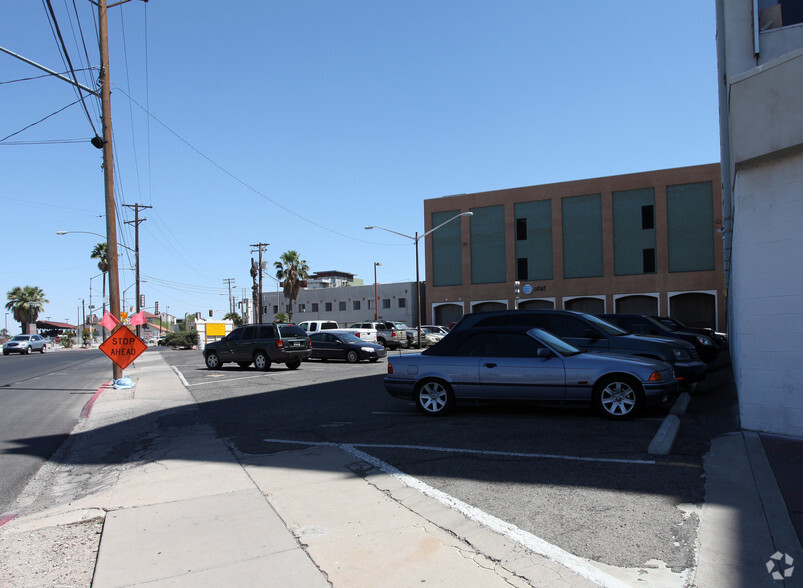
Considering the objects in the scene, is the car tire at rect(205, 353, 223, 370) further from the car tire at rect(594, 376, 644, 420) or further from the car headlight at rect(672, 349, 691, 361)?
the car tire at rect(594, 376, 644, 420)

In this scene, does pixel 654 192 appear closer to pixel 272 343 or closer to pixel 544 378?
pixel 272 343

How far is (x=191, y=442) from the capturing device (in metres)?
9.01

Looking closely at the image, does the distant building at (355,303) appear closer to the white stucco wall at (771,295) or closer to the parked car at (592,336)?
the parked car at (592,336)

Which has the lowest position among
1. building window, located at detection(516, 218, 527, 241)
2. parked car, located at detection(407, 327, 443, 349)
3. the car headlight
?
parked car, located at detection(407, 327, 443, 349)

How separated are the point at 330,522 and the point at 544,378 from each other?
200 inches

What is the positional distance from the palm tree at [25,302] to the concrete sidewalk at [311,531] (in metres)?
103

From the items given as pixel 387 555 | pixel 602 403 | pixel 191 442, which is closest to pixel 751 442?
pixel 602 403

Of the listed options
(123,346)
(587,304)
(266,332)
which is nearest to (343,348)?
(266,332)

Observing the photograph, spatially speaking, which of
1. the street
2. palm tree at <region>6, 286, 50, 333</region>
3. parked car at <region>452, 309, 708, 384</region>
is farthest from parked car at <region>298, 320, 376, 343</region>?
palm tree at <region>6, 286, 50, 333</region>

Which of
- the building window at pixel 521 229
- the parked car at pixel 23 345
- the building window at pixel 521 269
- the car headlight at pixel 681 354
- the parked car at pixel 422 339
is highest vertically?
the building window at pixel 521 229

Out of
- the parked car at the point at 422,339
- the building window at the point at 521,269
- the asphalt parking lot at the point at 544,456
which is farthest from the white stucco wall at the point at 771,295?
the building window at the point at 521,269

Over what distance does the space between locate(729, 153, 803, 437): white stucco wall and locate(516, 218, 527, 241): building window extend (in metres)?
46.5

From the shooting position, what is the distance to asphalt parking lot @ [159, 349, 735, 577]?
15.2ft

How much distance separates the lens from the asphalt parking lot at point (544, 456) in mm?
4645
